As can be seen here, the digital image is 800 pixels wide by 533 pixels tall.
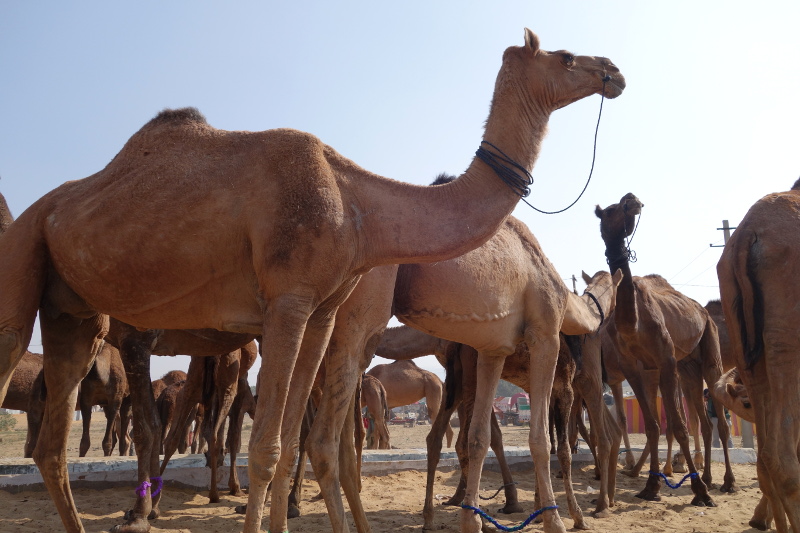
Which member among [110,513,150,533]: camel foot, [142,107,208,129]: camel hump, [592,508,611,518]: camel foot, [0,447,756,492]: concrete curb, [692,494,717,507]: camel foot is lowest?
[592,508,611,518]: camel foot

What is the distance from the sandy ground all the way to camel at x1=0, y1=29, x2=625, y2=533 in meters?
2.55

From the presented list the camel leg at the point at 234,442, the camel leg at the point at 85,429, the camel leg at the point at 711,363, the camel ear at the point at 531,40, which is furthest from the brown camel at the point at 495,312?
the camel leg at the point at 85,429

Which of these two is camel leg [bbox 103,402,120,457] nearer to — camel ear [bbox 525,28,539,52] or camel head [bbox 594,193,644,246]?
camel head [bbox 594,193,644,246]

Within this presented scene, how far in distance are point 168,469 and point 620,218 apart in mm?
7149

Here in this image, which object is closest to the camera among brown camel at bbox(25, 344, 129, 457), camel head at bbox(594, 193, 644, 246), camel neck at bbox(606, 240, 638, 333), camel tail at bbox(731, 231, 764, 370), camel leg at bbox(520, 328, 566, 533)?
camel tail at bbox(731, 231, 764, 370)

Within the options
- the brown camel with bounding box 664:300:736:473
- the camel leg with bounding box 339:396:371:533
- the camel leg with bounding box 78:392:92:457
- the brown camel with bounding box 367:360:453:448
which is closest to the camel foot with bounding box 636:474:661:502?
the brown camel with bounding box 664:300:736:473

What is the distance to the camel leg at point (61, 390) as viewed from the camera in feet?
15.7

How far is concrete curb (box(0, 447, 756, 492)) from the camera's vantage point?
8172 millimetres

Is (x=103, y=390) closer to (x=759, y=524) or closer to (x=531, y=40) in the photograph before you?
(x=759, y=524)

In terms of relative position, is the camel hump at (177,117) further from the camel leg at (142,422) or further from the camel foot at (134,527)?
the camel foot at (134,527)

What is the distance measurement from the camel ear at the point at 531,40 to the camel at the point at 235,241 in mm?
632

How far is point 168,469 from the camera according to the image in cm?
917

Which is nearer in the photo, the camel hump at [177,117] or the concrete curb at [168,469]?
the camel hump at [177,117]

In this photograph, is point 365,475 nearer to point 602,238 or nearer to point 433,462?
point 433,462
